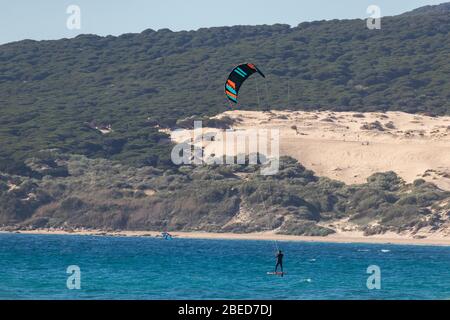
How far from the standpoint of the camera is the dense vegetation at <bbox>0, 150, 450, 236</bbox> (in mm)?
79250

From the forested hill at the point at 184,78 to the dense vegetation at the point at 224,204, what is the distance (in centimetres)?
704

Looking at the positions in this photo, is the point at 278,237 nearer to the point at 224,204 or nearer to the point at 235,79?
the point at 224,204

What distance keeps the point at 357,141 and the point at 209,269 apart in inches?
1962

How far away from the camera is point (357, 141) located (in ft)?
320

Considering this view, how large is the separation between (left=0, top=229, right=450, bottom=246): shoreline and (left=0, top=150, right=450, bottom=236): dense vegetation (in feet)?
2.30

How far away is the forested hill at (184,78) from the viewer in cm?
10406

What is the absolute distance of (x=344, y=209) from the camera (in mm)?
81750

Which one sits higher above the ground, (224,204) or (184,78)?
(184,78)

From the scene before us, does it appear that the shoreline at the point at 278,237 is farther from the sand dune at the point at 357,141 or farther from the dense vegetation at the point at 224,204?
the sand dune at the point at 357,141

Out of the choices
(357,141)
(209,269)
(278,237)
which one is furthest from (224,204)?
(209,269)

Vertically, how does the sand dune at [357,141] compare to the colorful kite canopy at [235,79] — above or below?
below

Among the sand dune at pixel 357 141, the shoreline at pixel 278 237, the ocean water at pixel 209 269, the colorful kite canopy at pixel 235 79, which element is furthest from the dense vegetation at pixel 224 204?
the colorful kite canopy at pixel 235 79

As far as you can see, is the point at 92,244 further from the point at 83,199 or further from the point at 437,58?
the point at 437,58

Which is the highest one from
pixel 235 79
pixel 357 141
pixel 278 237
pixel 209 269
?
pixel 235 79
